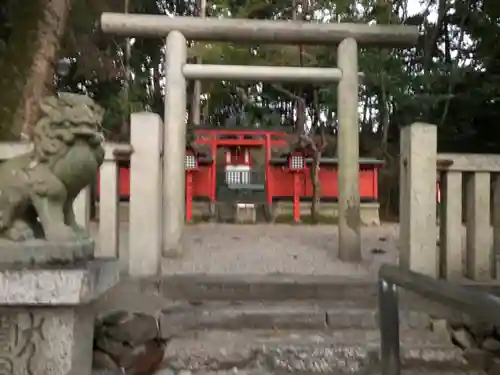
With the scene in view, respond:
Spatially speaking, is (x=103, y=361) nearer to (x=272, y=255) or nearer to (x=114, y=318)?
(x=114, y=318)

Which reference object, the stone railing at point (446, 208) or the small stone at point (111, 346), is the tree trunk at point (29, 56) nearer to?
the small stone at point (111, 346)

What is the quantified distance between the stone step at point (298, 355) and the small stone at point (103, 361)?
30 cm

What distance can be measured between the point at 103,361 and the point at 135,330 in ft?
0.83

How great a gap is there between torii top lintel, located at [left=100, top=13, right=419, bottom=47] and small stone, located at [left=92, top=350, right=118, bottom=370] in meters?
3.34

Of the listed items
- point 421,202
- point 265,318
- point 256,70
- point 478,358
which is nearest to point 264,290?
point 265,318

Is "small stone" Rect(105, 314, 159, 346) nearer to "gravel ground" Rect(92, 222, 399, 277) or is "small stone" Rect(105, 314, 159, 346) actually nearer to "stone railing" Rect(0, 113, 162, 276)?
"stone railing" Rect(0, 113, 162, 276)

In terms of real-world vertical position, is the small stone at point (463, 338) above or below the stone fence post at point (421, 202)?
below

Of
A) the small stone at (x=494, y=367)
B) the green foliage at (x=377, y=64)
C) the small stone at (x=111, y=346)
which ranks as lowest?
the small stone at (x=494, y=367)

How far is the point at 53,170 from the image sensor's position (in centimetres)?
247

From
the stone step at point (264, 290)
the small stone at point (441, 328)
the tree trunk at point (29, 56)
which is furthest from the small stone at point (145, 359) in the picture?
the tree trunk at point (29, 56)

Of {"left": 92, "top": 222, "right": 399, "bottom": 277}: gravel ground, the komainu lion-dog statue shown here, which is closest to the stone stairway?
{"left": 92, "top": 222, "right": 399, "bottom": 277}: gravel ground

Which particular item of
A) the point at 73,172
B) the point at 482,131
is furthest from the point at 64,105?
the point at 482,131

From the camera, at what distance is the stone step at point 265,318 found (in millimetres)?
3406

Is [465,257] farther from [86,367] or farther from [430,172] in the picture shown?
[86,367]
